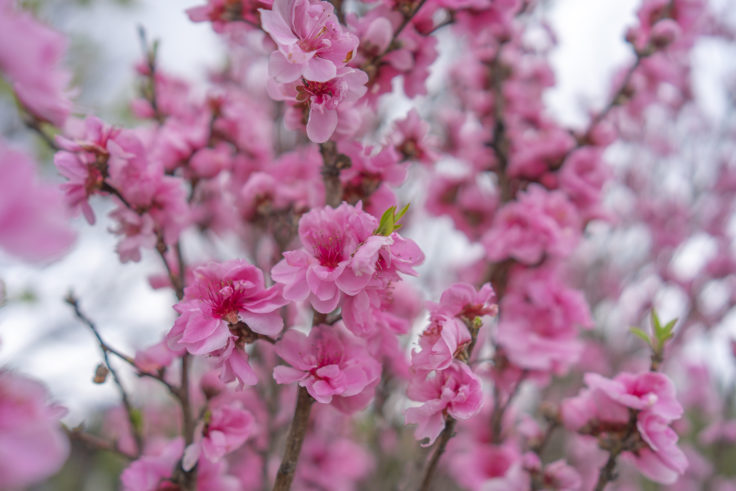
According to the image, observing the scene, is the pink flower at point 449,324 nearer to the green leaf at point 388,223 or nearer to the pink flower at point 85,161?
the green leaf at point 388,223

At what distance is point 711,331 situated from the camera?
3133 millimetres

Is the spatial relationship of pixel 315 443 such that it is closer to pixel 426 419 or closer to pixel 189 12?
pixel 426 419

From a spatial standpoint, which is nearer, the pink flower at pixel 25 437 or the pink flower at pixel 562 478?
the pink flower at pixel 25 437

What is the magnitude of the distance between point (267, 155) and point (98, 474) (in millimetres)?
7117

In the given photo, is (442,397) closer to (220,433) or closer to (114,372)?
(220,433)

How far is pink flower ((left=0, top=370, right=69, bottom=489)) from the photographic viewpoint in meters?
0.52

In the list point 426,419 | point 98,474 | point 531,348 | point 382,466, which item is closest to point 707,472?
point 382,466

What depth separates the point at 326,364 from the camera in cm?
102

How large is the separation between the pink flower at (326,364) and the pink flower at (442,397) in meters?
0.09

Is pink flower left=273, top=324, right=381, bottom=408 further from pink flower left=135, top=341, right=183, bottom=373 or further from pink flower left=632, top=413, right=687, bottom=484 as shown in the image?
pink flower left=632, top=413, right=687, bottom=484

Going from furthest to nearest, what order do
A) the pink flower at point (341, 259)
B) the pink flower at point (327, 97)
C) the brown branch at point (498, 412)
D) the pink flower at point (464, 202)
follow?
the pink flower at point (464, 202) → the brown branch at point (498, 412) → the pink flower at point (327, 97) → the pink flower at point (341, 259)

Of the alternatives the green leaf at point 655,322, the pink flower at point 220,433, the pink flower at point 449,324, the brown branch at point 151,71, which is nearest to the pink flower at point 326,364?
the pink flower at point 449,324

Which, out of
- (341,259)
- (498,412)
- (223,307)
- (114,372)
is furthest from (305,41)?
(498,412)

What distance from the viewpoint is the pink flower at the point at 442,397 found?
0.94 metres
